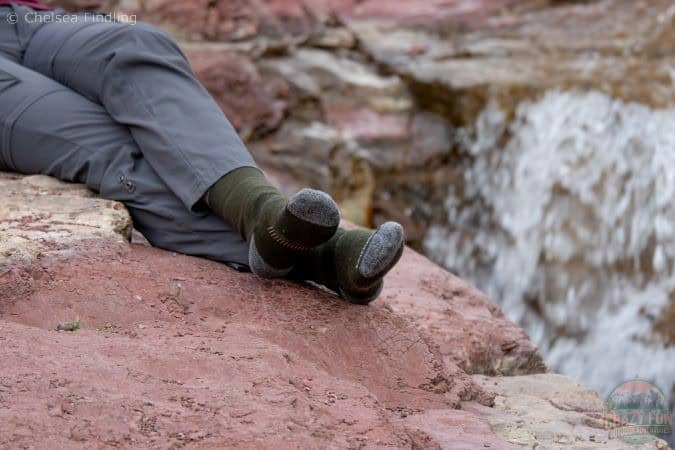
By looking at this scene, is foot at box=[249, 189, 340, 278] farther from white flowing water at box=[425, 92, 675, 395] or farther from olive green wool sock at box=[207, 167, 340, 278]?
white flowing water at box=[425, 92, 675, 395]

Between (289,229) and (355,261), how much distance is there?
0.13 m

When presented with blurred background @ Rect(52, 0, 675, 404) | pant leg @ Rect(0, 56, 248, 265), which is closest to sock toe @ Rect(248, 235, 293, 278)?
pant leg @ Rect(0, 56, 248, 265)

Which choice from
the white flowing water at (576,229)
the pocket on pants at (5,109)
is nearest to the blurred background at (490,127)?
the white flowing water at (576,229)

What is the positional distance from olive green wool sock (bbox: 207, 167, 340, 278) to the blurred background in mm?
2464

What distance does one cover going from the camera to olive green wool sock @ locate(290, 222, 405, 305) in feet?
5.18

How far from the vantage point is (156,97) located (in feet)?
6.34

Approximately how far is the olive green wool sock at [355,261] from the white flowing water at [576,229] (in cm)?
213

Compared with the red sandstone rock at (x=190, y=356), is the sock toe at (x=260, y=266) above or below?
above

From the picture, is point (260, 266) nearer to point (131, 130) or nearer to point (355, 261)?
point (355, 261)

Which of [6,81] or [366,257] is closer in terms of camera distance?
[366,257]

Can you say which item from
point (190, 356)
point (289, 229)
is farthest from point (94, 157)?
point (190, 356)

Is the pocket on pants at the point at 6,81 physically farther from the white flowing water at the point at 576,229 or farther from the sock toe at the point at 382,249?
the white flowing water at the point at 576,229

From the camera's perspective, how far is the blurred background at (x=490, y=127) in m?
4.22

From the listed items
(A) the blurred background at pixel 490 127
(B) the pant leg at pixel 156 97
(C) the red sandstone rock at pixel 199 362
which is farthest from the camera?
(A) the blurred background at pixel 490 127
